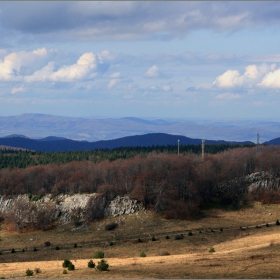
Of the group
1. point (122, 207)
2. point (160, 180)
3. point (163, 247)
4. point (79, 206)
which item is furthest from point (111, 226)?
point (163, 247)

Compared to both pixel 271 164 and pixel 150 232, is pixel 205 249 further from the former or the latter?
pixel 271 164

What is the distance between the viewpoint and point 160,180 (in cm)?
9144

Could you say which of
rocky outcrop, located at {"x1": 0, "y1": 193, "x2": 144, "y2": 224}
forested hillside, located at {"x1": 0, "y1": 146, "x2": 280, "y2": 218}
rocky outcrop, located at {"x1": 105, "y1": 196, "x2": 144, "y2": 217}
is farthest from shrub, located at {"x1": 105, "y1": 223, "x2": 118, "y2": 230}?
forested hillside, located at {"x1": 0, "y1": 146, "x2": 280, "y2": 218}

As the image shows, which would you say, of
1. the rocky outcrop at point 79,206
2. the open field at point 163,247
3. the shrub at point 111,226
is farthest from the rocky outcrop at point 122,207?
the shrub at point 111,226

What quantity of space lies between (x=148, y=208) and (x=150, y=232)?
10.5m

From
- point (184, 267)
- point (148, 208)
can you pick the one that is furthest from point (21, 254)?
point (184, 267)

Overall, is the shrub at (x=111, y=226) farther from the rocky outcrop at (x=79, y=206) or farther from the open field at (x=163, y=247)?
the rocky outcrop at (x=79, y=206)

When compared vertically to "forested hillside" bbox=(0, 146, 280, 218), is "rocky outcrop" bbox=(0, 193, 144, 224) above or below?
below

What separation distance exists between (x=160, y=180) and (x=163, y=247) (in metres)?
27.8

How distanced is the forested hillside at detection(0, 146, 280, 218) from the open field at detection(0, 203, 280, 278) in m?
4.00

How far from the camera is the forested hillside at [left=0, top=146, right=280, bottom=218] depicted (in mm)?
88188

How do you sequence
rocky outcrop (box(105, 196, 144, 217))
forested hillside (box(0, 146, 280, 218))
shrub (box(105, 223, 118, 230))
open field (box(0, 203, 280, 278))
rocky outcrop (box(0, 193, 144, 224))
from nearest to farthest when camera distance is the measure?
1. open field (box(0, 203, 280, 278))
2. shrub (box(105, 223, 118, 230))
3. rocky outcrop (box(105, 196, 144, 217))
4. rocky outcrop (box(0, 193, 144, 224))
5. forested hillside (box(0, 146, 280, 218))

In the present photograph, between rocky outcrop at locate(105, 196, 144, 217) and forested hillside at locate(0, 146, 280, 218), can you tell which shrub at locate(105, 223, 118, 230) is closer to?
rocky outcrop at locate(105, 196, 144, 217)

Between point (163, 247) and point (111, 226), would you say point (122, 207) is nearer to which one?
point (111, 226)
